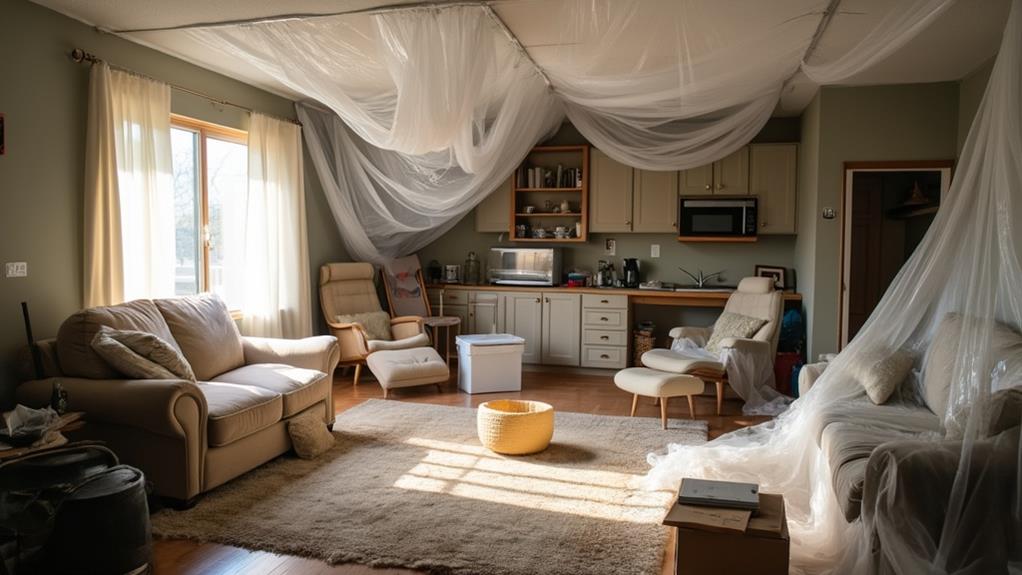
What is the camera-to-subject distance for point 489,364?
5.64 meters

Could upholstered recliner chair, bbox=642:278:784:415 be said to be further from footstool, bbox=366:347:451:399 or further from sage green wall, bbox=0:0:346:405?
sage green wall, bbox=0:0:346:405

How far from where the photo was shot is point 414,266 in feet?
22.2

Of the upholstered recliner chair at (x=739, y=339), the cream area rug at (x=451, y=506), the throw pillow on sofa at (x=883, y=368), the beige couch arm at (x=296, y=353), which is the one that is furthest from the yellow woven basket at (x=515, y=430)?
the throw pillow on sofa at (x=883, y=368)

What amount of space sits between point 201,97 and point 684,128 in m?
3.62

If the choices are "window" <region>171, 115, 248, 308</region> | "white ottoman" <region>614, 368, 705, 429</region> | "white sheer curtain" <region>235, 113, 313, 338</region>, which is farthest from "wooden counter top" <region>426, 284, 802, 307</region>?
"window" <region>171, 115, 248, 308</region>

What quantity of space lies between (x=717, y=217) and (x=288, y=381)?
398 cm

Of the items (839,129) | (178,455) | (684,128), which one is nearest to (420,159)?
(684,128)

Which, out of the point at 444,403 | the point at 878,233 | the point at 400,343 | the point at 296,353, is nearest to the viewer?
the point at 296,353

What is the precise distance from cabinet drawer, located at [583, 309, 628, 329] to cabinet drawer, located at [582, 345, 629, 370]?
0.20 m

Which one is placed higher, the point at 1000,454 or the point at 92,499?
the point at 1000,454

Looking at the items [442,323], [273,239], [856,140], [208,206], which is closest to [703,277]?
[856,140]

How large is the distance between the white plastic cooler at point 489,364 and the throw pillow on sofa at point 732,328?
58.0 inches

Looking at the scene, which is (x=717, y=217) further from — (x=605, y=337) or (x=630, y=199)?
(x=605, y=337)

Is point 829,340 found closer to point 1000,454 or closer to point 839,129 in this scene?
point 839,129
